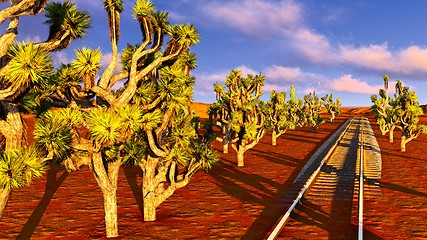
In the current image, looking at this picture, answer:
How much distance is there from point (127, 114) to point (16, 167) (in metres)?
2.65

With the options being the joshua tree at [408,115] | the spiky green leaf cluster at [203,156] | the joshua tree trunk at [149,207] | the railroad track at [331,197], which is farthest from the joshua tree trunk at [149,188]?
the joshua tree at [408,115]

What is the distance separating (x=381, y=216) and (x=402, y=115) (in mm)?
24666

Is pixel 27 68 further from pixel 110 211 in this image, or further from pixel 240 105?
pixel 240 105

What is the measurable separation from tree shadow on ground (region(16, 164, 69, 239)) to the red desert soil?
0.04 metres

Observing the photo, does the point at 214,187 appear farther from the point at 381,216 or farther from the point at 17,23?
the point at 17,23

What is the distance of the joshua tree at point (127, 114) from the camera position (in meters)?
8.38

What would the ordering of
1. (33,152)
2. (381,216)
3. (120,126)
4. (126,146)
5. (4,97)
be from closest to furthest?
(4,97) < (33,152) < (120,126) < (126,146) < (381,216)

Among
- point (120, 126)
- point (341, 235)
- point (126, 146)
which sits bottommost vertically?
point (341, 235)

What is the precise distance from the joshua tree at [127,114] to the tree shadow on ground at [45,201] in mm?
3324

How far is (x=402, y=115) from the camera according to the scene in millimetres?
34344

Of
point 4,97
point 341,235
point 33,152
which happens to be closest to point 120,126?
point 33,152

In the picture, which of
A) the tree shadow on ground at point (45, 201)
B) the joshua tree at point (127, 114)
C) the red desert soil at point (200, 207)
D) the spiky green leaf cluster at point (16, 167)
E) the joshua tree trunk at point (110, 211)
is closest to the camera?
the spiky green leaf cluster at point (16, 167)

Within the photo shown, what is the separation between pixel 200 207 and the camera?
15133mm

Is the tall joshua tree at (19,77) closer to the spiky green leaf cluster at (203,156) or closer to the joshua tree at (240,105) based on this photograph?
the spiky green leaf cluster at (203,156)
